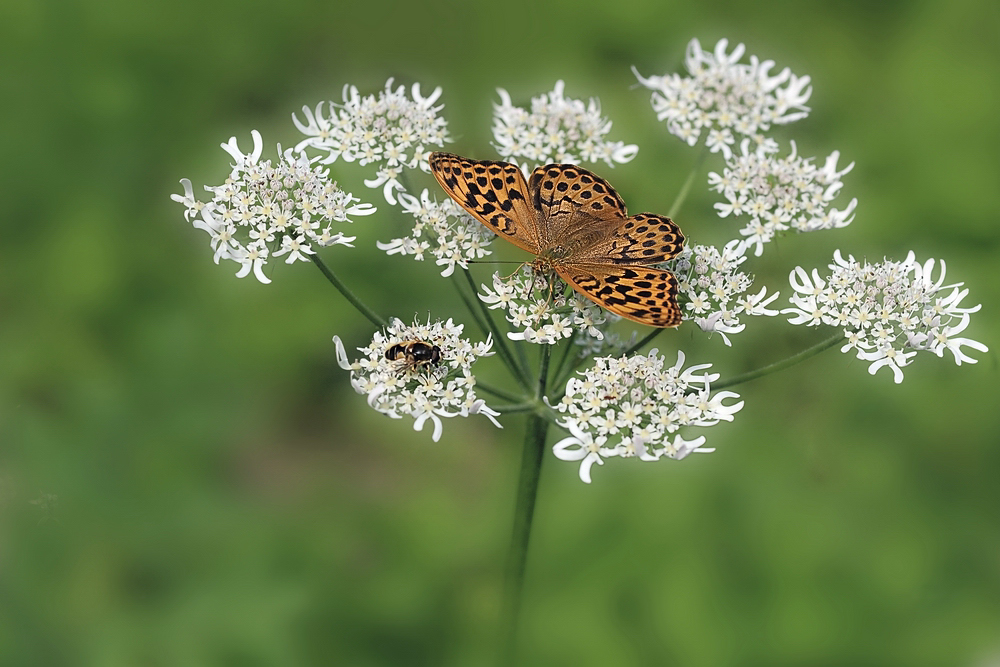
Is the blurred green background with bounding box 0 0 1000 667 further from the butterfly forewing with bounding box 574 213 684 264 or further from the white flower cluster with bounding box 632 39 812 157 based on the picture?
the butterfly forewing with bounding box 574 213 684 264

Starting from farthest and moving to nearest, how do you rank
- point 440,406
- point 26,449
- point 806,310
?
1. point 26,449
2. point 806,310
3. point 440,406

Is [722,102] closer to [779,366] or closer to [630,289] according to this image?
[779,366]

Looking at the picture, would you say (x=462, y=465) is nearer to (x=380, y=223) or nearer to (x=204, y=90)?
(x=380, y=223)

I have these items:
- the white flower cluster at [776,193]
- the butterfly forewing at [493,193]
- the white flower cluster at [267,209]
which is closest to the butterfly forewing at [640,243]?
the butterfly forewing at [493,193]

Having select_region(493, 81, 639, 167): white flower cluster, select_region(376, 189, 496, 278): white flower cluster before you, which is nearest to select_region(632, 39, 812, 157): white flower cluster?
select_region(493, 81, 639, 167): white flower cluster

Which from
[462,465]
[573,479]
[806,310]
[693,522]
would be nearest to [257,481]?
[462,465]

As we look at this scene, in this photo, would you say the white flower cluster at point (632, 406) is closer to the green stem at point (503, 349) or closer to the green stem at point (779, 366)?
the green stem at point (779, 366)
